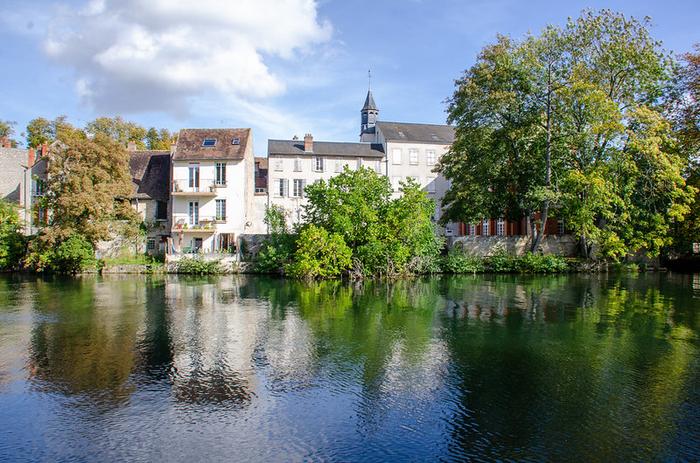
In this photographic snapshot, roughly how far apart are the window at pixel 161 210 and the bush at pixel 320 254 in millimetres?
16046

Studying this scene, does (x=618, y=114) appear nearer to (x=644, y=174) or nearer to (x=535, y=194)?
(x=644, y=174)

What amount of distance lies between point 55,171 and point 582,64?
3949 centimetres

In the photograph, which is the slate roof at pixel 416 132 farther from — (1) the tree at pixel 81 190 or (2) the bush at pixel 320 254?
(1) the tree at pixel 81 190

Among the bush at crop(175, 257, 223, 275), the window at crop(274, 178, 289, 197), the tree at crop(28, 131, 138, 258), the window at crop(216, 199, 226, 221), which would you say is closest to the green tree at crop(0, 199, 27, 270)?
the tree at crop(28, 131, 138, 258)

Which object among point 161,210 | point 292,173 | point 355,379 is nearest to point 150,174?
point 161,210

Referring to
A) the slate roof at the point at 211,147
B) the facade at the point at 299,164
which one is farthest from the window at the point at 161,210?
the facade at the point at 299,164

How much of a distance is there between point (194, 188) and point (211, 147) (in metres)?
3.93

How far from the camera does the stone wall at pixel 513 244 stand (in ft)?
145

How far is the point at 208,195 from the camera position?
44.2 metres

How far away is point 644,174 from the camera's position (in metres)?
38.1

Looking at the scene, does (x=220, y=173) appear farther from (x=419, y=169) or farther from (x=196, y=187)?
(x=419, y=169)

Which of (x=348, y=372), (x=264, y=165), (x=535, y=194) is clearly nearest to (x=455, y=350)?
(x=348, y=372)

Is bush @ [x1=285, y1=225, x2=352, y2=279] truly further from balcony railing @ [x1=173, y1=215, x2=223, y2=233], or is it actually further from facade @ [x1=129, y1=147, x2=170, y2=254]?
facade @ [x1=129, y1=147, x2=170, y2=254]

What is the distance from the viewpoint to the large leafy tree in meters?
36.7
